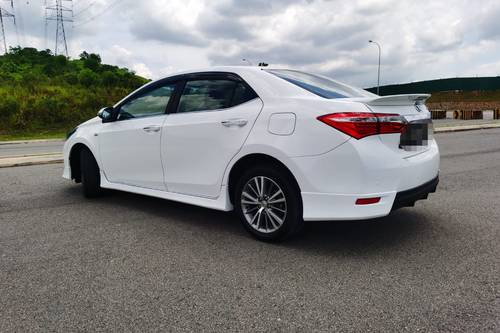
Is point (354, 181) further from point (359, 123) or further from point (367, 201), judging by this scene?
point (359, 123)

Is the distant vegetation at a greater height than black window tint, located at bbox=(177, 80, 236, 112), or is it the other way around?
the distant vegetation

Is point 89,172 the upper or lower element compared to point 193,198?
upper

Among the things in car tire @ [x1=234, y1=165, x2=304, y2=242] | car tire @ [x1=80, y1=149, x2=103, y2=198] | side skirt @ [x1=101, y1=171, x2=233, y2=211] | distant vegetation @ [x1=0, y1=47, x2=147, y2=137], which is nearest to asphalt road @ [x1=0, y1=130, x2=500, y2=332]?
car tire @ [x1=234, y1=165, x2=304, y2=242]

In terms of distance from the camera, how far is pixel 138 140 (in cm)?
481

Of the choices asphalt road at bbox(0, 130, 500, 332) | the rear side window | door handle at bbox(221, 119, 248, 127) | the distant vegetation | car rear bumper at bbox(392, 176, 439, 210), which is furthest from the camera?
the distant vegetation

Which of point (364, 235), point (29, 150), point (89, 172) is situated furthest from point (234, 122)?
point (29, 150)

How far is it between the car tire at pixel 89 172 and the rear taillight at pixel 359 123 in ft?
11.4

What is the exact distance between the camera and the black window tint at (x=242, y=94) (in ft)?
12.8

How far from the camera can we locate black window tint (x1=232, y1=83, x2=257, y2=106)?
3.89 m

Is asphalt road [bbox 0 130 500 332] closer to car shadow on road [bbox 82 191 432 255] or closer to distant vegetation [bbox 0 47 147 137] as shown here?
car shadow on road [bbox 82 191 432 255]

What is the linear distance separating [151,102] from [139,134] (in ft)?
1.31

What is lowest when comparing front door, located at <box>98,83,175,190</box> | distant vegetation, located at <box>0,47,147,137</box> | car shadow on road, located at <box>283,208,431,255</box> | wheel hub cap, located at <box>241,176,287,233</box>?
car shadow on road, located at <box>283,208,431,255</box>

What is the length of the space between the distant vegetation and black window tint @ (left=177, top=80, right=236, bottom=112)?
96.8 feet

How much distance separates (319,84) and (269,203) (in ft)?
4.31
